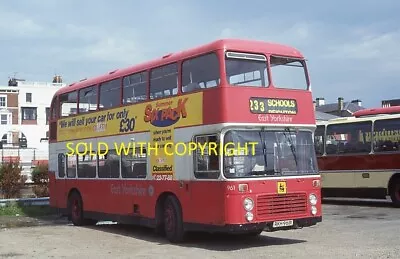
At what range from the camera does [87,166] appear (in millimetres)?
16906

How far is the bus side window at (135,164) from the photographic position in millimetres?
14172

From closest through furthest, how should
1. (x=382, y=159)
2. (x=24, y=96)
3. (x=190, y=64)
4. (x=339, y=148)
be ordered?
(x=190, y=64)
(x=382, y=159)
(x=339, y=148)
(x=24, y=96)

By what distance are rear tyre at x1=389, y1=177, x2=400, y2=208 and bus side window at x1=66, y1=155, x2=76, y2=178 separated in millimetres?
10774

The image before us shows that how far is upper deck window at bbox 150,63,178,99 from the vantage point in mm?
13094

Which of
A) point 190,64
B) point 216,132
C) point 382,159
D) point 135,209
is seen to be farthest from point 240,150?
point 382,159

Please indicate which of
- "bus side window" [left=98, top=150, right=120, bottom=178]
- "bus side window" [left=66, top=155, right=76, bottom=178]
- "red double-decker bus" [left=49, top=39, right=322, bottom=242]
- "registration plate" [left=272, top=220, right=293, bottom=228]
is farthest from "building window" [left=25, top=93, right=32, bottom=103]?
"registration plate" [left=272, top=220, right=293, bottom=228]

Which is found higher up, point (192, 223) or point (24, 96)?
point (24, 96)

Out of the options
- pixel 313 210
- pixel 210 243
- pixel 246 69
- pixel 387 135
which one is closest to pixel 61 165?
pixel 210 243

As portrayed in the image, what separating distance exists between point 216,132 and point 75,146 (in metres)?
7.20

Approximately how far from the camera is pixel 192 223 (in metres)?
12.2

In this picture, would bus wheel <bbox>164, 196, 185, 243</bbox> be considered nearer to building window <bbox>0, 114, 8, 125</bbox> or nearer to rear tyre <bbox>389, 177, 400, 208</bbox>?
rear tyre <bbox>389, 177, 400, 208</bbox>

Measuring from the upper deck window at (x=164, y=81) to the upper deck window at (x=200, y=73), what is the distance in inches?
13.6

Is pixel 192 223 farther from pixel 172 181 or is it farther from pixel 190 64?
pixel 190 64

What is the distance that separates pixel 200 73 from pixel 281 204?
318cm
